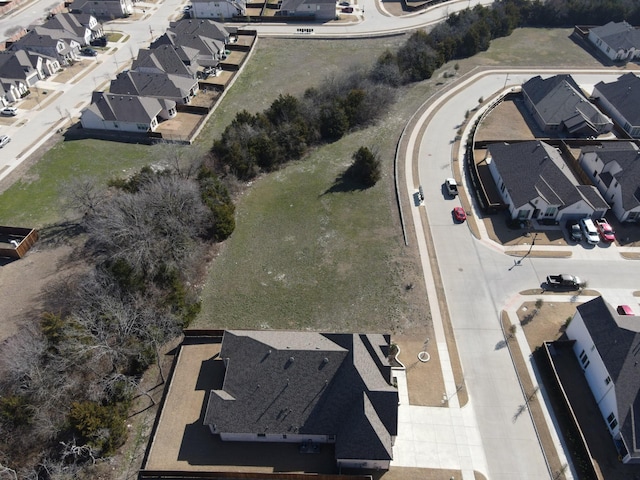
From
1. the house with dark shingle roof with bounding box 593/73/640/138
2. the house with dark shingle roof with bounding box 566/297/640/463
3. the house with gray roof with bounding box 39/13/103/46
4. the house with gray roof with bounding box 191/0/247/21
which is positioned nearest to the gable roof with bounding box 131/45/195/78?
the house with gray roof with bounding box 39/13/103/46

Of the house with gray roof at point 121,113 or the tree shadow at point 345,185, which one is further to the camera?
the house with gray roof at point 121,113

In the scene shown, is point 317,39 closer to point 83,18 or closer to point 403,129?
point 403,129

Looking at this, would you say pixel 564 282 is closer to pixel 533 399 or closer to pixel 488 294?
pixel 488 294

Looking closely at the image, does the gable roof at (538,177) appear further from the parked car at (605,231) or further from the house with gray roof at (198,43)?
the house with gray roof at (198,43)

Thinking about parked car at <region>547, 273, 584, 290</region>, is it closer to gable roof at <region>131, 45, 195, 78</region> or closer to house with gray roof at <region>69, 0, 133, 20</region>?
gable roof at <region>131, 45, 195, 78</region>

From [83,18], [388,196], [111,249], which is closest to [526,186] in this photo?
[388,196]

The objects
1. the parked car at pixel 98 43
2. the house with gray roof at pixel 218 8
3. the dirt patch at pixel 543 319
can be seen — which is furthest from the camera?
the house with gray roof at pixel 218 8

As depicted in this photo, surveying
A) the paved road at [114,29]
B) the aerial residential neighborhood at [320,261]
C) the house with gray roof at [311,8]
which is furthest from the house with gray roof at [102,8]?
the house with gray roof at [311,8]
